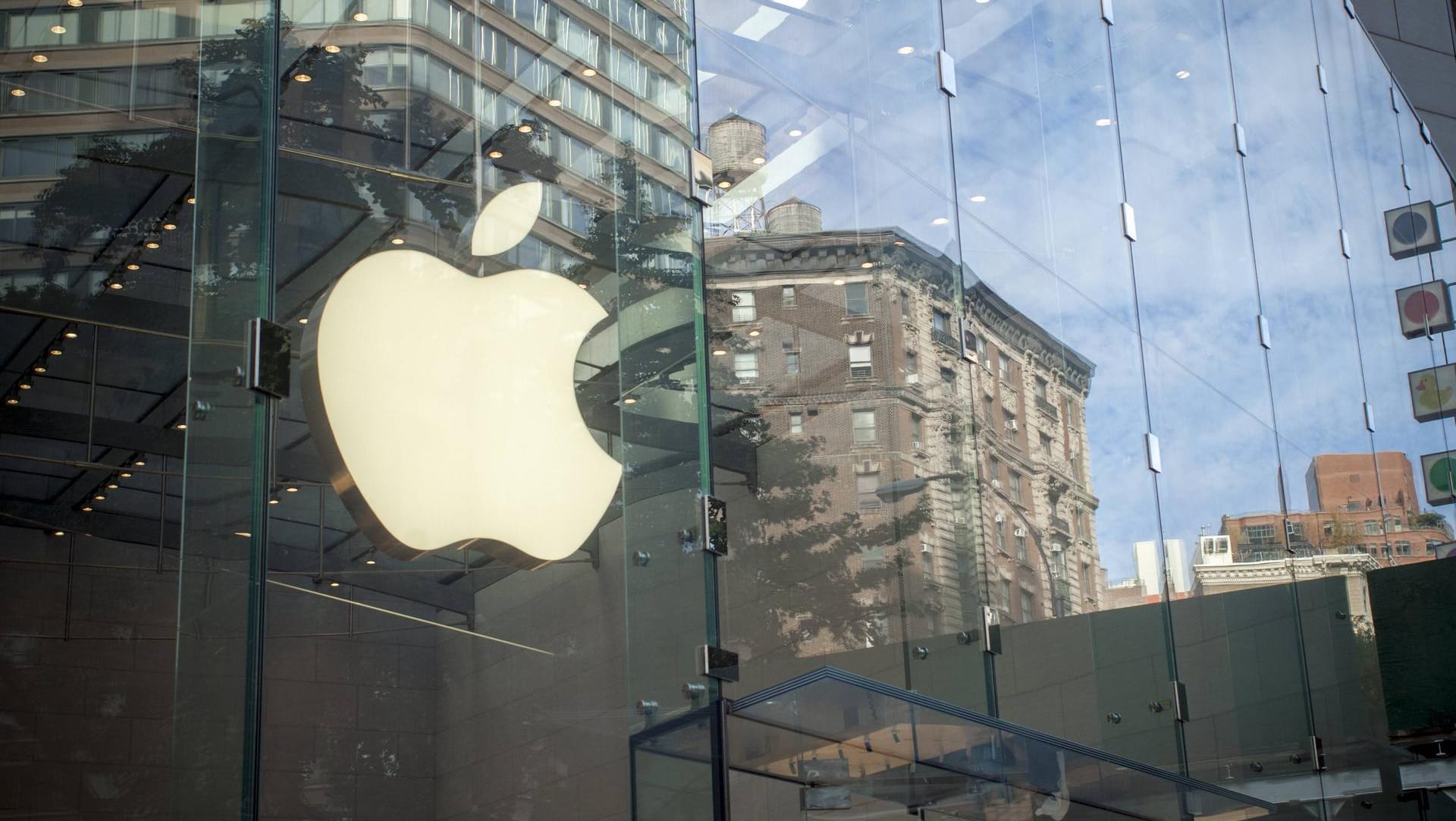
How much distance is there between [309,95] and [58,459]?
690 cm

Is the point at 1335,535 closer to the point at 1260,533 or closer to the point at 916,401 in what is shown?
the point at 1260,533

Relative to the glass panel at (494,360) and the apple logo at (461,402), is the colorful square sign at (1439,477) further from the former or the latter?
the apple logo at (461,402)

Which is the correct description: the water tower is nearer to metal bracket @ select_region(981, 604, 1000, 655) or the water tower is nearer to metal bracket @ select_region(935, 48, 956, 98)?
metal bracket @ select_region(935, 48, 956, 98)

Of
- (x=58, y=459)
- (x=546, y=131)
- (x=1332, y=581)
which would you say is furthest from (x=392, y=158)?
(x=1332, y=581)

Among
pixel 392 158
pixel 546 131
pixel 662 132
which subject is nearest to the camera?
pixel 392 158

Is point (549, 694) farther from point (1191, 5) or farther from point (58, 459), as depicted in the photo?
point (1191, 5)

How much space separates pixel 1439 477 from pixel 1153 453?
4783 mm

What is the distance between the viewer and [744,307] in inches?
269

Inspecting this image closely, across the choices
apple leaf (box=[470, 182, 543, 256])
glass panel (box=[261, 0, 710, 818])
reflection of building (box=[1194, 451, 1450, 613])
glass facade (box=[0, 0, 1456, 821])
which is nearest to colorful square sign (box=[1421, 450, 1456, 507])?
glass facade (box=[0, 0, 1456, 821])

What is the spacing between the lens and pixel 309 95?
137 inches

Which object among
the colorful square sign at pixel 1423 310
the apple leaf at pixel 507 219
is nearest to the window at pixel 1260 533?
the colorful square sign at pixel 1423 310

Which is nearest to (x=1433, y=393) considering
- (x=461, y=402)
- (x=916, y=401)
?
(x=916, y=401)

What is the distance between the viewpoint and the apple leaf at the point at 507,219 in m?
3.79

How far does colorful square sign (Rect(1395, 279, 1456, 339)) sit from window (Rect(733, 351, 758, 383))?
23.2 ft
